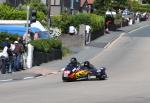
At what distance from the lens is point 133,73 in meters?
32.1

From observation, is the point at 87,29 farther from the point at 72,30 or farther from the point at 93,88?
the point at 93,88

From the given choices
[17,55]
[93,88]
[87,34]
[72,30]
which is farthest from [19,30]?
[93,88]

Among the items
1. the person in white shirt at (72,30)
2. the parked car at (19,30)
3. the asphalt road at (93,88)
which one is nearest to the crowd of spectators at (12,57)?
the asphalt road at (93,88)

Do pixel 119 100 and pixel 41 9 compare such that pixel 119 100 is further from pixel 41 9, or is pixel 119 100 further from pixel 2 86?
pixel 41 9

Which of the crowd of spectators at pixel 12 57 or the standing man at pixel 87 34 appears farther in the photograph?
the standing man at pixel 87 34

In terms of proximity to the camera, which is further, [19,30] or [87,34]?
[87,34]

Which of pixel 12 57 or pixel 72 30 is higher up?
pixel 12 57

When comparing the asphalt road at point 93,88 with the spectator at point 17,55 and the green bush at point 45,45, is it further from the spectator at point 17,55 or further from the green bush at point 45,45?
the green bush at point 45,45

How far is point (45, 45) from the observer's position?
3850 centimetres

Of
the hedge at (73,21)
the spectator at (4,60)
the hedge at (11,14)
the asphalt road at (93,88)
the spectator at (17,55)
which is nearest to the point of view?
the asphalt road at (93,88)

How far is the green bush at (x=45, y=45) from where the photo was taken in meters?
37.1

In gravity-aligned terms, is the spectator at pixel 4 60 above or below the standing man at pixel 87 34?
above

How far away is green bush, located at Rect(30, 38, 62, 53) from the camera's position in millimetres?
37094

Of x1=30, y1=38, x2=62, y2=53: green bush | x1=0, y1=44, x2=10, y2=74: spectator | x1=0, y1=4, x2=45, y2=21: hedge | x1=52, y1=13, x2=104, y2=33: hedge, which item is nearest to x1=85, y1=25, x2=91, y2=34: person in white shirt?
x1=52, y1=13, x2=104, y2=33: hedge
